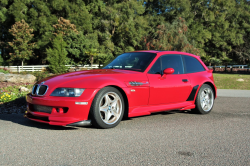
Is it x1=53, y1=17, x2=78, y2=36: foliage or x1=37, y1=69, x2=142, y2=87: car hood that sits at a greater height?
x1=53, y1=17, x2=78, y2=36: foliage

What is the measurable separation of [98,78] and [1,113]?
302cm

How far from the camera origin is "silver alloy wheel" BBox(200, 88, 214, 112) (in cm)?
686

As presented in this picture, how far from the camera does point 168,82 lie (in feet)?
19.4

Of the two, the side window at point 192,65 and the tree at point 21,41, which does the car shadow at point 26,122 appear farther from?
the tree at point 21,41

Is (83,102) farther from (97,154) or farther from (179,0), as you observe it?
(179,0)

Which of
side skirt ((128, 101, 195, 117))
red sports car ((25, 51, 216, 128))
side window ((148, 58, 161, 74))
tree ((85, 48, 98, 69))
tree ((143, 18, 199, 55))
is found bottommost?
side skirt ((128, 101, 195, 117))

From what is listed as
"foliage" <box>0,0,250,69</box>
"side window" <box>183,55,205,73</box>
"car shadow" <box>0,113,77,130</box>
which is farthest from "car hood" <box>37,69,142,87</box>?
"foliage" <box>0,0,250,69</box>

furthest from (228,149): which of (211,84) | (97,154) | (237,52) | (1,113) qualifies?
(237,52)

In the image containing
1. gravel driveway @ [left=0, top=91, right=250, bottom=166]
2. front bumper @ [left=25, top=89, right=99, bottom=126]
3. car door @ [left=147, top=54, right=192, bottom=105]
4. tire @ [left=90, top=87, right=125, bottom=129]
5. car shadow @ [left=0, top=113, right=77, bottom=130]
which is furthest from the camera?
car door @ [left=147, top=54, right=192, bottom=105]

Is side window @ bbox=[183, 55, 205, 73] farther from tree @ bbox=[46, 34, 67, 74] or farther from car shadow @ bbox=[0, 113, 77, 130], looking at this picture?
tree @ bbox=[46, 34, 67, 74]

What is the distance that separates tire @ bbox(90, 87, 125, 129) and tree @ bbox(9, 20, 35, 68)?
1676 inches

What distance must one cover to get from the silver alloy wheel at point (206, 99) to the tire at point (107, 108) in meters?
2.58

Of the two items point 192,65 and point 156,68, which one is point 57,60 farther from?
point 156,68

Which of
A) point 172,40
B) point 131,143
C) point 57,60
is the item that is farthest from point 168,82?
point 172,40
